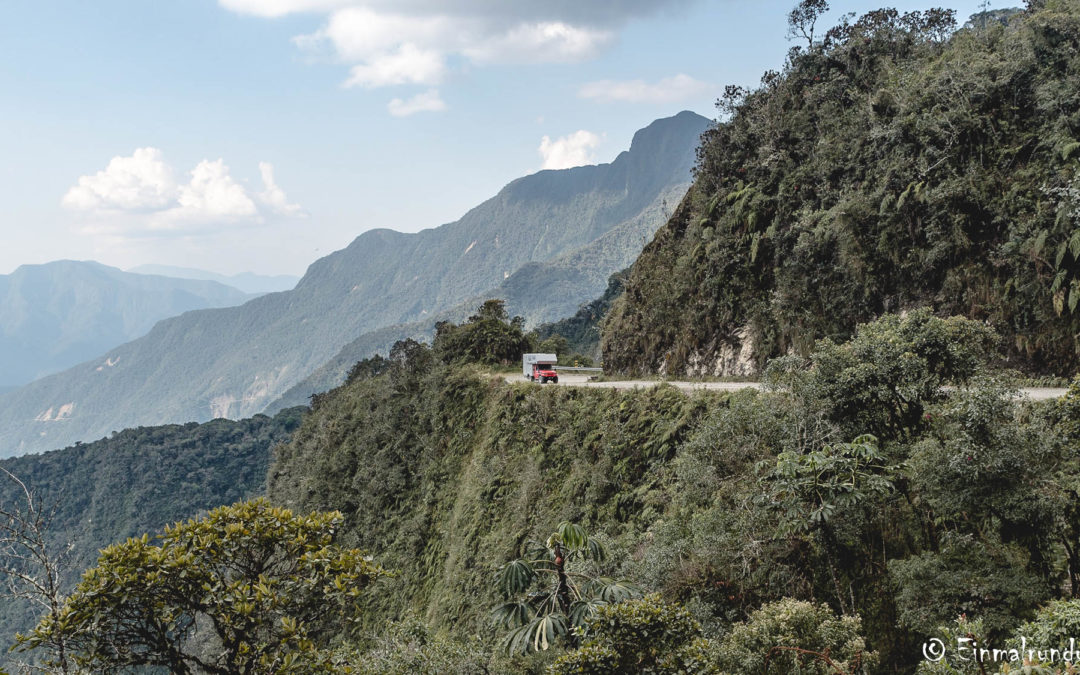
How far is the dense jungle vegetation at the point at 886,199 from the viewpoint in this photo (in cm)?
1407

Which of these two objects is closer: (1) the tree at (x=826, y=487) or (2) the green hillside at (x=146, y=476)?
→ (1) the tree at (x=826, y=487)

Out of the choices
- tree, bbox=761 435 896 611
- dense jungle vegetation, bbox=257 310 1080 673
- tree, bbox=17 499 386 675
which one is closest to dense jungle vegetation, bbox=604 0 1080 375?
dense jungle vegetation, bbox=257 310 1080 673

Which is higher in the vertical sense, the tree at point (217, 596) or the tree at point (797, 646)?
the tree at point (217, 596)

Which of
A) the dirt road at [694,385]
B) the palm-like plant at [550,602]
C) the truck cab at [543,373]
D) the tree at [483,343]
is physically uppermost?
the tree at [483,343]

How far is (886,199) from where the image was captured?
16.8 m

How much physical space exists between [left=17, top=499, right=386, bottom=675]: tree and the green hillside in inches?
2422

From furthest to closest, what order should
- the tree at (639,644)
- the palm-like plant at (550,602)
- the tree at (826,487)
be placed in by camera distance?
the tree at (826,487), the palm-like plant at (550,602), the tree at (639,644)

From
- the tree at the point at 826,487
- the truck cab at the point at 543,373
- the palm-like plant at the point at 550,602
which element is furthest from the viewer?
the truck cab at the point at 543,373

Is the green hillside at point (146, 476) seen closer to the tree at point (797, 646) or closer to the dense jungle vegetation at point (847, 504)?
the dense jungle vegetation at point (847, 504)

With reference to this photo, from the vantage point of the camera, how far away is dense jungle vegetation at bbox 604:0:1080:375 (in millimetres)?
14070

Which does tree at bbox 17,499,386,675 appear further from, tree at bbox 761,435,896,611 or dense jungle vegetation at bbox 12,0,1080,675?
tree at bbox 761,435,896,611

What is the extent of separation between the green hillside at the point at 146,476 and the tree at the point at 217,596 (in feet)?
202

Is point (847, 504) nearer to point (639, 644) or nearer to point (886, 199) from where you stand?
point (639, 644)

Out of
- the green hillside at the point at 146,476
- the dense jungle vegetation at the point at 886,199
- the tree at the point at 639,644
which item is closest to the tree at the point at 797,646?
the tree at the point at 639,644
